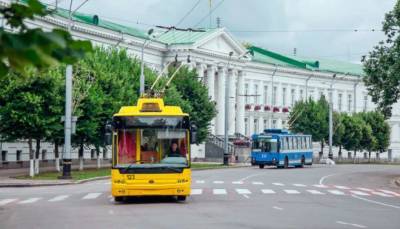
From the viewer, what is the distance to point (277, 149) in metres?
67.7

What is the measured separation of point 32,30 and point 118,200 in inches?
912

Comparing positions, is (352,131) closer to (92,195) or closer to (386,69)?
(386,69)

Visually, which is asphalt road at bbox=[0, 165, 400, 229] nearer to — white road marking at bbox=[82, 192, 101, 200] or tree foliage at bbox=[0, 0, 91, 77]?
white road marking at bbox=[82, 192, 101, 200]

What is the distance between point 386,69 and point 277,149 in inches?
598

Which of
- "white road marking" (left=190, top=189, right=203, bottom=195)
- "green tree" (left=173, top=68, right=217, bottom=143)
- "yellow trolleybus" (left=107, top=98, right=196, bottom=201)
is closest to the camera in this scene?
"yellow trolleybus" (left=107, top=98, right=196, bottom=201)

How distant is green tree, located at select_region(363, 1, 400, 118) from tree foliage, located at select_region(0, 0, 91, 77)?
51.2 meters

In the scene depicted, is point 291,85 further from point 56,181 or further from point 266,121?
point 56,181

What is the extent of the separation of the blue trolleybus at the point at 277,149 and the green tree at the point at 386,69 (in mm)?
12872

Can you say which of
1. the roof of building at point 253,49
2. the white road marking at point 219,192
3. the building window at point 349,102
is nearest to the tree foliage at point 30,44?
the white road marking at point 219,192

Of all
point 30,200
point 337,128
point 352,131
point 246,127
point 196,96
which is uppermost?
point 196,96

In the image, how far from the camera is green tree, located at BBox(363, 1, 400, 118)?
54.0 m

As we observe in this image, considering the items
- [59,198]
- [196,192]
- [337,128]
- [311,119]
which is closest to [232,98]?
[311,119]

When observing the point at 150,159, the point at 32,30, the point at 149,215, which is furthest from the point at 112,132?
the point at 32,30

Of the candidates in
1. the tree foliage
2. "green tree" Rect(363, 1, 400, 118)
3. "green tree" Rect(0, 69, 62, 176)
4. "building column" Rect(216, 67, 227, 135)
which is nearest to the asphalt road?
the tree foliage
